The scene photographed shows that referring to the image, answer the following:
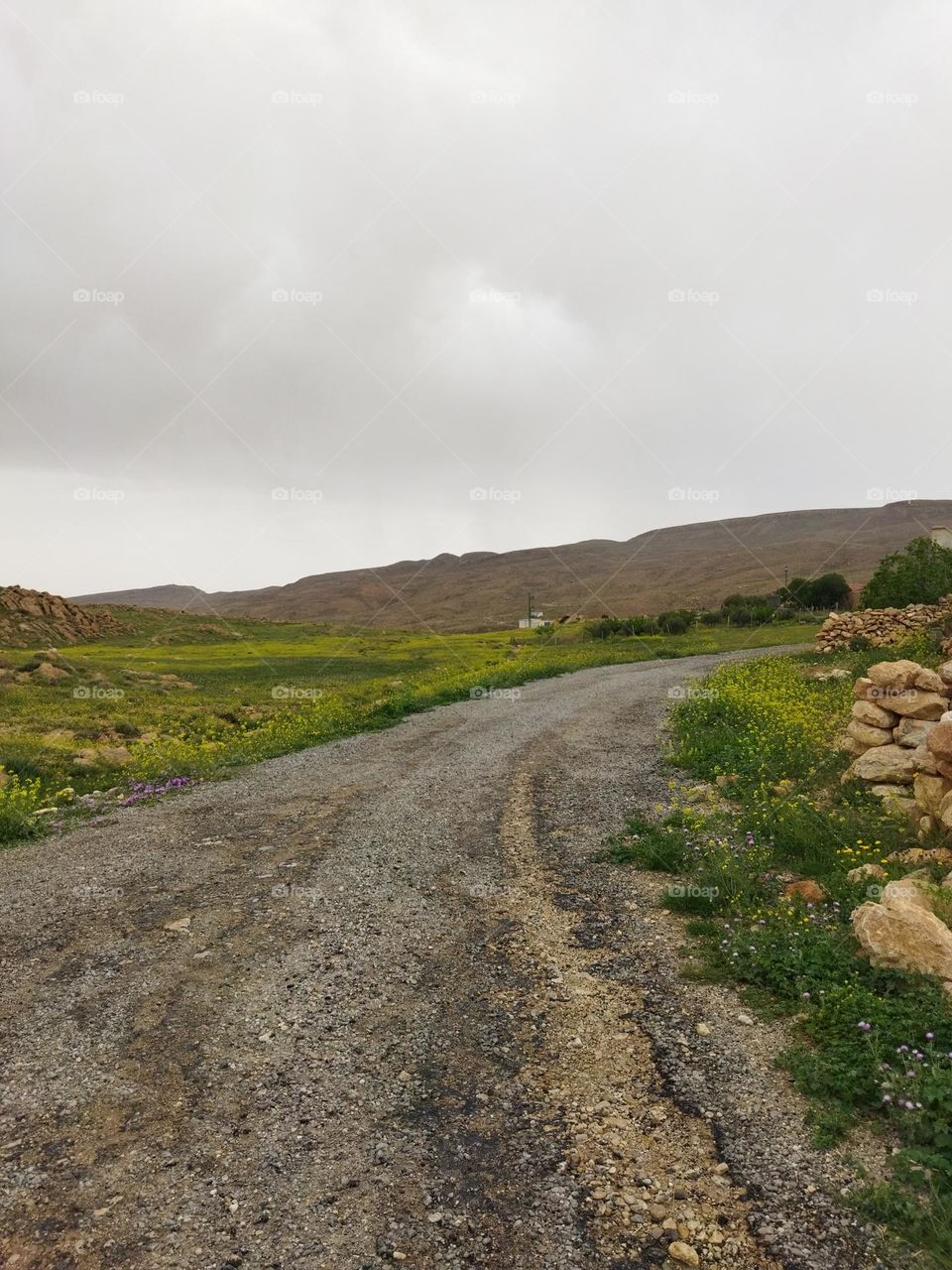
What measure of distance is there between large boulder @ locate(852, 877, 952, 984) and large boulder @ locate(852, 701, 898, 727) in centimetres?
670

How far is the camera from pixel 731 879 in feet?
28.6

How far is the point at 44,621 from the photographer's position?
221 ft

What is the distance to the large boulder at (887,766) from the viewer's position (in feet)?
37.6

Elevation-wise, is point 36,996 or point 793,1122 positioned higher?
point 36,996

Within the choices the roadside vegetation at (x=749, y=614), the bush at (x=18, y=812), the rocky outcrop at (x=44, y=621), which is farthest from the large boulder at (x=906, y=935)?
Answer: the rocky outcrop at (x=44, y=621)

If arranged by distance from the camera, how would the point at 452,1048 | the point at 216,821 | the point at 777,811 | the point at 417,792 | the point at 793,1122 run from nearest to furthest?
1. the point at 793,1122
2. the point at 452,1048
3. the point at 777,811
4. the point at 216,821
5. the point at 417,792

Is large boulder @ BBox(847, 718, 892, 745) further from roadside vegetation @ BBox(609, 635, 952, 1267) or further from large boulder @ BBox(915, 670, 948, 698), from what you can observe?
large boulder @ BBox(915, 670, 948, 698)

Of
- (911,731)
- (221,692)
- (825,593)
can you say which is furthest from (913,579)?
(825,593)

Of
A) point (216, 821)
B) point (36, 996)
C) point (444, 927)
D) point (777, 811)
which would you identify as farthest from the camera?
point (216, 821)

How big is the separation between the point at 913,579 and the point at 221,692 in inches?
1434

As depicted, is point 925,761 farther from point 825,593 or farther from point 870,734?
point 825,593

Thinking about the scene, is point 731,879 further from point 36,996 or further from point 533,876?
point 36,996

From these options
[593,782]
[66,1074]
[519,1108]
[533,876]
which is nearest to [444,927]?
[533,876]

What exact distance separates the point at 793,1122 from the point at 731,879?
12.8ft
